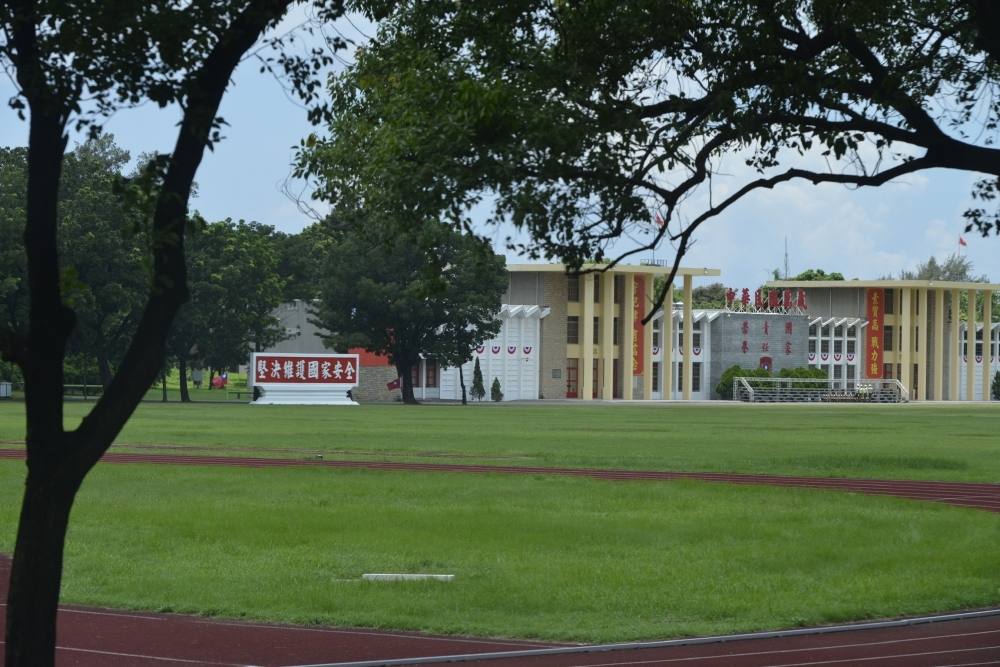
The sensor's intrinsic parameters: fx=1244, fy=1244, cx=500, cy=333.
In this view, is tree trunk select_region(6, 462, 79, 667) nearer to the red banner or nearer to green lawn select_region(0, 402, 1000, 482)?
green lawn select_region(0, 402, 1000, 482)

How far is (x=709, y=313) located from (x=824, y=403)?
901 centimetres

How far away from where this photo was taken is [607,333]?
7381 centimetres

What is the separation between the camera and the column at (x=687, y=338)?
76.4 m

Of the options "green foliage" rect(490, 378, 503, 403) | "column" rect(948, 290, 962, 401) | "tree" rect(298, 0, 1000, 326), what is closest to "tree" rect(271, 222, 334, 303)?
"green foliage" rect(490, 378, 503, 403)

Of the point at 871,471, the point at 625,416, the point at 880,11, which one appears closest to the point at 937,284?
the point at 625,416

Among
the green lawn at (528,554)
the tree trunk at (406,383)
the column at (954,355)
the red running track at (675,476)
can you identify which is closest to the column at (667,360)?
the tree trunk at (406,383)

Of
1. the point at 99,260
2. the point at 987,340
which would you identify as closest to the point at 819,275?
the point at 987,340

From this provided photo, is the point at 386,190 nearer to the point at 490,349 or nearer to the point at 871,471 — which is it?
the point at 871,471

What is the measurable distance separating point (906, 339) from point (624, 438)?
59520mm

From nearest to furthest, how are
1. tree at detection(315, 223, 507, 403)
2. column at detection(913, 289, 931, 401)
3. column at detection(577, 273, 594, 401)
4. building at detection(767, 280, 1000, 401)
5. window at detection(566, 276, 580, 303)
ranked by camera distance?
1. tree at detection(315, 223, 507, 403)
2. column at detection(577, 273, 594, 401)
3. window at detection(566, 276, 580, 303)
4. building at detection(767, 280, 1000, 401)
5. column at detection(913, 289, 931, 401)

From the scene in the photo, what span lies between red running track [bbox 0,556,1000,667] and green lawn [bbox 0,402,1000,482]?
13.1 m

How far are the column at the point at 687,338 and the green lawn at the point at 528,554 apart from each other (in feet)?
191

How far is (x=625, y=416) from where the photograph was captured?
162 feet

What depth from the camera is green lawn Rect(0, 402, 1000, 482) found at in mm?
24000
